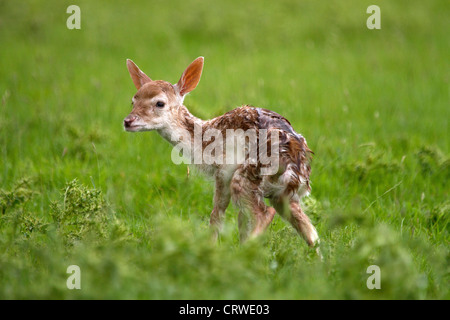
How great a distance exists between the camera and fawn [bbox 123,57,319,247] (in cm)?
429

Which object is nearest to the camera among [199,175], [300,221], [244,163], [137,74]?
[300,221]

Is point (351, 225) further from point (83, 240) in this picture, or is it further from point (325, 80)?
point (325, 80)

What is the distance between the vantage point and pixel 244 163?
174 inches

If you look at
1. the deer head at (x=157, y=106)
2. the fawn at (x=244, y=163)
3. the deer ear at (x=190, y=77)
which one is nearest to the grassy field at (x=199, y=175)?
the fawn at (x=244, y=163)

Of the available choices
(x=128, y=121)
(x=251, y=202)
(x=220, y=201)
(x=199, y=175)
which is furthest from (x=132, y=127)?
(x=251, y=202)

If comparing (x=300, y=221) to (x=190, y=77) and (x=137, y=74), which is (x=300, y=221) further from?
(x=137, y=74)

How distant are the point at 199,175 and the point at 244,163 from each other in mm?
668

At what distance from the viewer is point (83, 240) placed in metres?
4.41

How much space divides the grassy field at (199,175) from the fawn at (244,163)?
278 mm

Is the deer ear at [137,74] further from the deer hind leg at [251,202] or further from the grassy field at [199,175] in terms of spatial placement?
the deer hind leg at [251,202]


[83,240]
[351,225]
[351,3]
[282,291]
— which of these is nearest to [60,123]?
[83,240]

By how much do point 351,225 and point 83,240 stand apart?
7.56 ft

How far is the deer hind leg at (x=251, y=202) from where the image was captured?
4.25m

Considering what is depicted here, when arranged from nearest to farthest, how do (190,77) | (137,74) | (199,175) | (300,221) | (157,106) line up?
(300,221)
(157,106)
(199,175)
(190,77)
(137,74)
